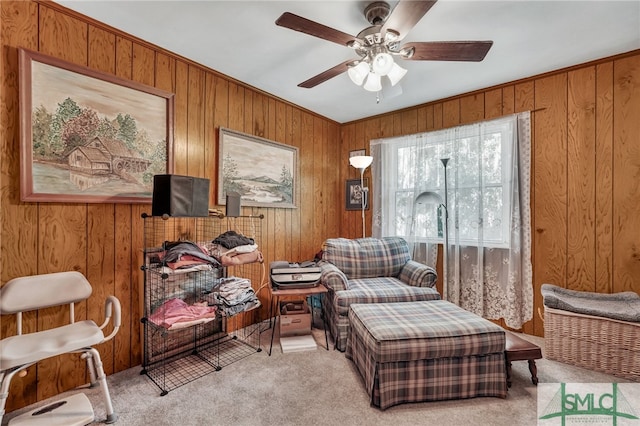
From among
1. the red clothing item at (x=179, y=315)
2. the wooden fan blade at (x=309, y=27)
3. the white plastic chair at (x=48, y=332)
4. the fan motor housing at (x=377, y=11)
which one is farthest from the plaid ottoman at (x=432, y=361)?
the fan motor housing at (x=377, y=11)

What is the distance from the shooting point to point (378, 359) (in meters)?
1.71

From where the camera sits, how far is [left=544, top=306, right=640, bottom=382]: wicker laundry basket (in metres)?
2.02

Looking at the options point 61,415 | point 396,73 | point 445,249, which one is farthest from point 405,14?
point 61,415

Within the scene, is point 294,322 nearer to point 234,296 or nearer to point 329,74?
point 234,296

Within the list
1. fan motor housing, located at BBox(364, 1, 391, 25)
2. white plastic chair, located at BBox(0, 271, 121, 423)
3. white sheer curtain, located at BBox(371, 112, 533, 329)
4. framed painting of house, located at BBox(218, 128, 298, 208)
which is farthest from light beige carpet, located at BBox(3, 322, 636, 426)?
fan motor housing, located at BBox(364, 1, 391, 25)

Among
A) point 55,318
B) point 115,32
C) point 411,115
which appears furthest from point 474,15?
point 55,318

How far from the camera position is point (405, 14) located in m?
1.40

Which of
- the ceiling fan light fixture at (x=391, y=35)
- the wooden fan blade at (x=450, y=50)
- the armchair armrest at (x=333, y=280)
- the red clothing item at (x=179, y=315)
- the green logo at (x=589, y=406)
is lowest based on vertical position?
the green logo at (x=589, y=406)

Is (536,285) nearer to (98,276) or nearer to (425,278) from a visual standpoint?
(425,278)

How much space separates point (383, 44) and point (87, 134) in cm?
197

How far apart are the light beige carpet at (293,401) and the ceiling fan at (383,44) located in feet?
6.47

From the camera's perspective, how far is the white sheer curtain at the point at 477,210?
2.77m

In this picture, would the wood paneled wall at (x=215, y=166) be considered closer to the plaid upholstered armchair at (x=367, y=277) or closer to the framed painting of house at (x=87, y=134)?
the framed painting of house at (x=87, y=134)

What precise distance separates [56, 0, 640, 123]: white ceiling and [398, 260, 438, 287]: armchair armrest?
1.55 m
